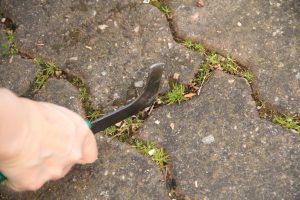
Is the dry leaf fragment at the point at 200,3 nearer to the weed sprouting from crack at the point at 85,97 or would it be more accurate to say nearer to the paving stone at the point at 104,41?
the paving stone at the point at 104,41

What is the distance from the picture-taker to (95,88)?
1701 millimetres

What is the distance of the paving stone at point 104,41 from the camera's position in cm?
171

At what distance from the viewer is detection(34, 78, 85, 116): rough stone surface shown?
1.67 meters

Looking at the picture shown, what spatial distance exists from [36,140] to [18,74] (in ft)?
2.07

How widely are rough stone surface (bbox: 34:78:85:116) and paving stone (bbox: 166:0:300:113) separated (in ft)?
1.49

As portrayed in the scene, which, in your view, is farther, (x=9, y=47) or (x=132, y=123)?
(x=9, y=47)

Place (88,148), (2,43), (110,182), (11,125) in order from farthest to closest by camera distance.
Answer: (2,43), (110,182), (88,148), (11,125)

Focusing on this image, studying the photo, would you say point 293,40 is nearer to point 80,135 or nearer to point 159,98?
point 159,98

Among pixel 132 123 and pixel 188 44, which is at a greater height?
pixel 188 44

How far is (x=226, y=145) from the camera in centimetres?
162

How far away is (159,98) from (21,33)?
0.59 meters

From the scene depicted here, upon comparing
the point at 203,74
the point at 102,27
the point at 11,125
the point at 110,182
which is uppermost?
the point at 11,125

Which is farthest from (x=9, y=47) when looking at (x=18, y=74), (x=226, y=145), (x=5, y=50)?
(x=226, y=145)

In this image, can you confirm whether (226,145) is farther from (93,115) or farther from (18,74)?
(18,74)
